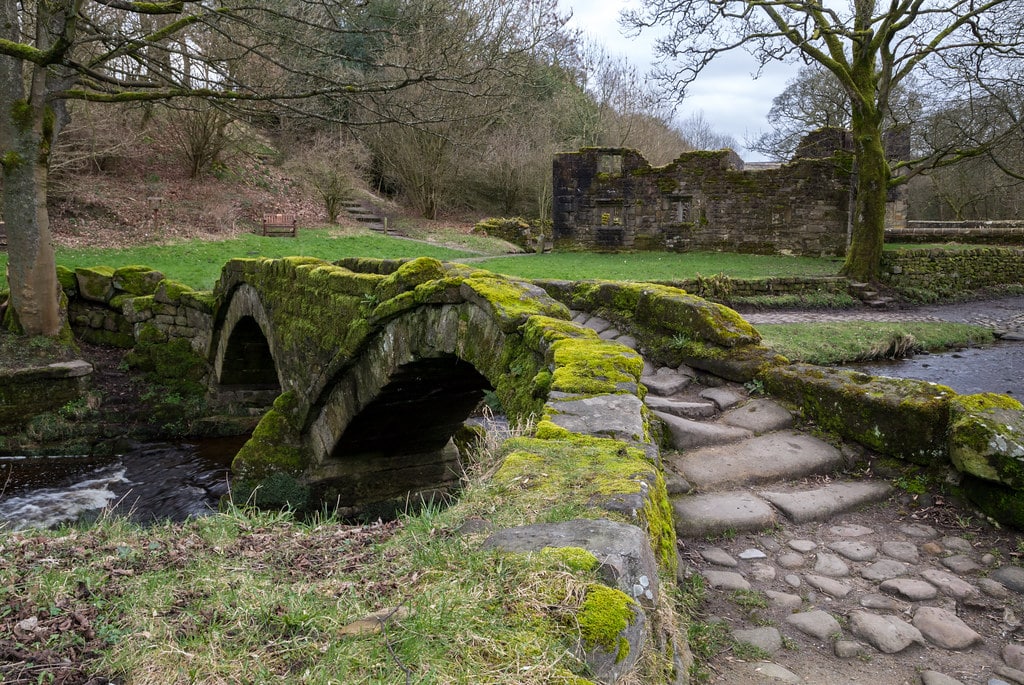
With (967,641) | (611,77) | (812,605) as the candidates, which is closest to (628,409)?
(812,605)

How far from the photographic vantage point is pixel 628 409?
383 cm

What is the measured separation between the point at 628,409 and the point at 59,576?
264cm

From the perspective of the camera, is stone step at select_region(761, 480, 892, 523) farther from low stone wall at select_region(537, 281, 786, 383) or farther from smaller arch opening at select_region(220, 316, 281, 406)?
smaller arch opening at select_region(220, 316, 281, 406)

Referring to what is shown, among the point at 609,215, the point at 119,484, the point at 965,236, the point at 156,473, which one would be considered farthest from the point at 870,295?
the point at 119,484

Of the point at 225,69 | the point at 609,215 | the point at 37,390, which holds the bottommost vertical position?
the point at 37,390

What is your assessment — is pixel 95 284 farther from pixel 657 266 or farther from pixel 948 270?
pixel 948 270

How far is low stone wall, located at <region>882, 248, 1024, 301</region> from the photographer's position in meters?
18.2

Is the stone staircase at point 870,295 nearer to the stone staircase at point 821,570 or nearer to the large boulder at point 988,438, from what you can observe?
the stone staircase at point 821,570

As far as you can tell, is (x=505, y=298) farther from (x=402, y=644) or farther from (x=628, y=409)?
(x=402, y=644)

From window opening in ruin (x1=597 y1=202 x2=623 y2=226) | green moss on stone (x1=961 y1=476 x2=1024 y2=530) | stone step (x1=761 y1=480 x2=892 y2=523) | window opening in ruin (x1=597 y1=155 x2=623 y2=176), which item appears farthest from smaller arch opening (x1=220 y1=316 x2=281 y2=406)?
window opening in ruin (x1=597 y1=155 x2=623 y2=176)

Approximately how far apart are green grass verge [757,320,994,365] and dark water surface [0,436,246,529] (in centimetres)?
901

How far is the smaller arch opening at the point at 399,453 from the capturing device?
8.69 meters

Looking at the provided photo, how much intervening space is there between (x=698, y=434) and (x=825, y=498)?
3.25ft

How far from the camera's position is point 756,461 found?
4645 mm
